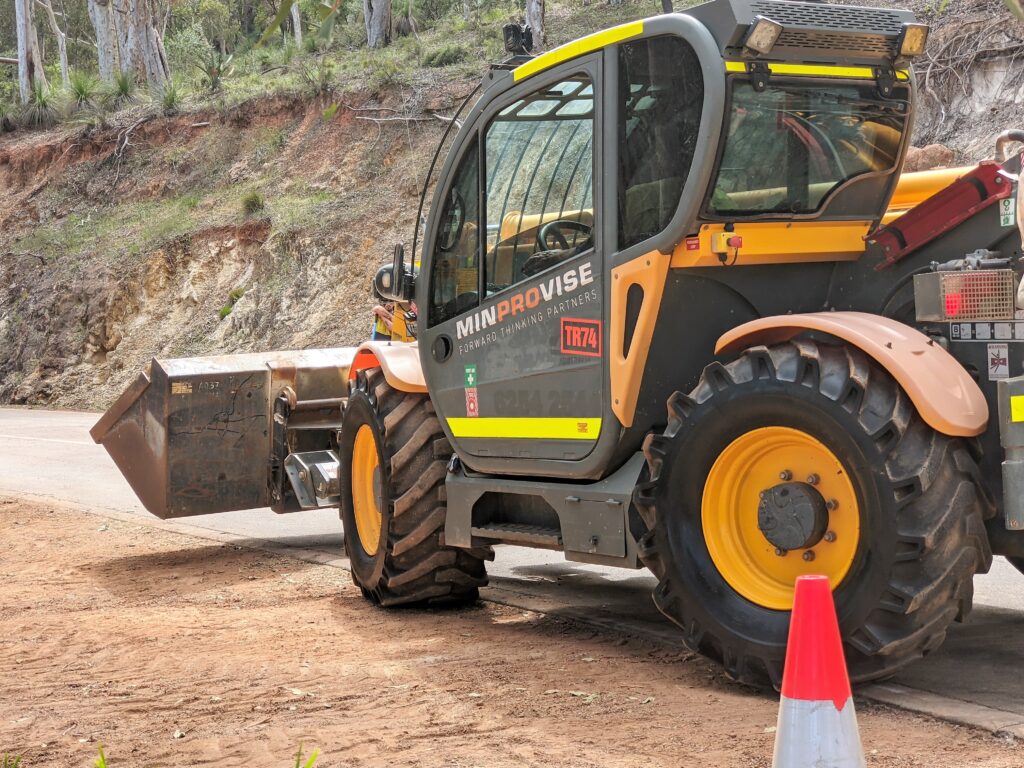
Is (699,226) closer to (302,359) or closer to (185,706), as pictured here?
(185,706)

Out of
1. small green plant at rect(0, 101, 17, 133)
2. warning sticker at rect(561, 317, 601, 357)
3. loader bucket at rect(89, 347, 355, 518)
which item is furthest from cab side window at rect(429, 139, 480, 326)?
small green plant at rect(0, 101, 17, 133)

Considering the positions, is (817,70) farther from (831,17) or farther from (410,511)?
(410,511)

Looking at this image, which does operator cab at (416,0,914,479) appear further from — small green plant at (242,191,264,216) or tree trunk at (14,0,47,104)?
tree trunk at (14,0,47,104)

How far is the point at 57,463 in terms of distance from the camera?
55.6ft

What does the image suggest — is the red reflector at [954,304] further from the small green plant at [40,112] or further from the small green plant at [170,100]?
the small green plant at [40,112]

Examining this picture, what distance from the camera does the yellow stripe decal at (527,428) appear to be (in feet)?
20.2

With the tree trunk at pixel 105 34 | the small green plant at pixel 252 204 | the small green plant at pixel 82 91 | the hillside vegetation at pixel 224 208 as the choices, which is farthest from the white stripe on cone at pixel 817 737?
the tree trunk at pixel 105 34

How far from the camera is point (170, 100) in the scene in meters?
36.4

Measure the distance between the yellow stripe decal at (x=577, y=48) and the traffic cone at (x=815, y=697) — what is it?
9.55 feet

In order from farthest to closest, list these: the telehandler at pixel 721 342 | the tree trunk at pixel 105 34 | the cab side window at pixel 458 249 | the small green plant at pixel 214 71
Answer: the tree trunk at pixel 105 34 < the small green plant at pixel 214 71 < the cab side window at pixel 458 249 < the telehandler at pixel 721 342

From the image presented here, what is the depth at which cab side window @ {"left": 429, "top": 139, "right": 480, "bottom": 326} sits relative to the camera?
271 inches

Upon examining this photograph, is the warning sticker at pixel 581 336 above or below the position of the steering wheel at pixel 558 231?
below

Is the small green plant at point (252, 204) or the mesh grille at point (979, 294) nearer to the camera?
the mesh grille at point (979, 294)

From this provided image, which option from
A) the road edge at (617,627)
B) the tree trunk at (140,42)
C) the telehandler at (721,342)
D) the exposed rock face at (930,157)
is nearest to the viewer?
the road edge at (617,627)
